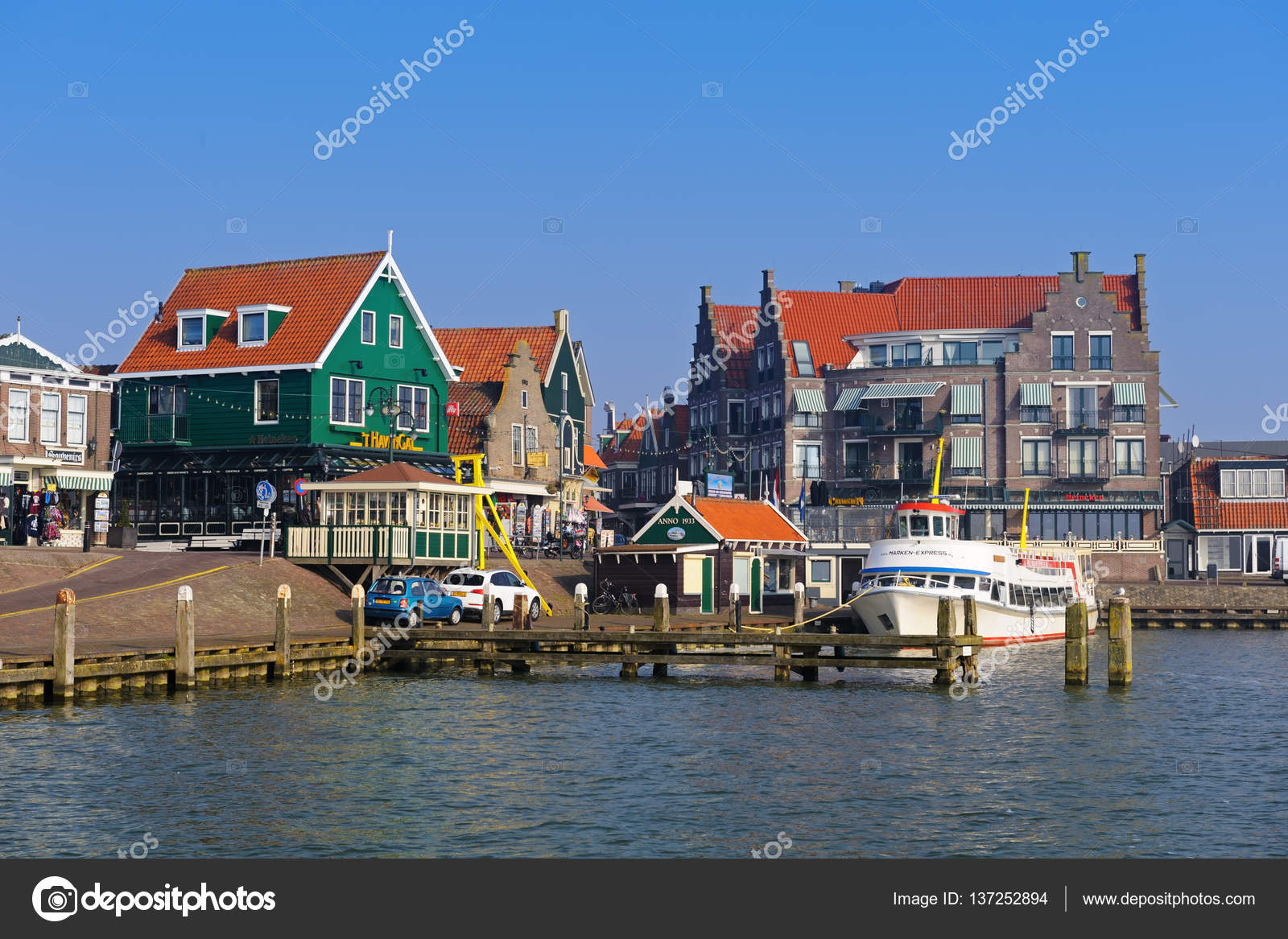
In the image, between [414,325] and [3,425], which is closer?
[3,425]

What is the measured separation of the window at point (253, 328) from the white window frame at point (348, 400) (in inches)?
146

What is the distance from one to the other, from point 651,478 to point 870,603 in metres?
68.9

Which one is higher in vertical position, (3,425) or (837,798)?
(3,425)

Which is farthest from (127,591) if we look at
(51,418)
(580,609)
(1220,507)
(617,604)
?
(1220,507)

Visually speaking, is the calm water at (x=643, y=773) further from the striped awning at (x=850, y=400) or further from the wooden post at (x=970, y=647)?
the striped awning at (x=850, y=400)

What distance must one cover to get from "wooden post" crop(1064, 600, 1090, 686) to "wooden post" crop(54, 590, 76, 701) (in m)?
24.7

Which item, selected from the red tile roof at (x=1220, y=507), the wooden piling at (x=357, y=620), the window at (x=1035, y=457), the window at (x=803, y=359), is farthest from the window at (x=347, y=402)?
the red tile roof at (x=1220, y=507)

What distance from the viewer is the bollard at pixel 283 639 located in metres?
39.8

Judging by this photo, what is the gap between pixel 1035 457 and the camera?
316ft

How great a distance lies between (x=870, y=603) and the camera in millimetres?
57312

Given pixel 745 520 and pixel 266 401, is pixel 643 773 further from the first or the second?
pixel 266 401

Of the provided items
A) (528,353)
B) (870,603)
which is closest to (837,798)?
(870,603)

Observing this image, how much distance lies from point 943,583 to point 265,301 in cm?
3223
